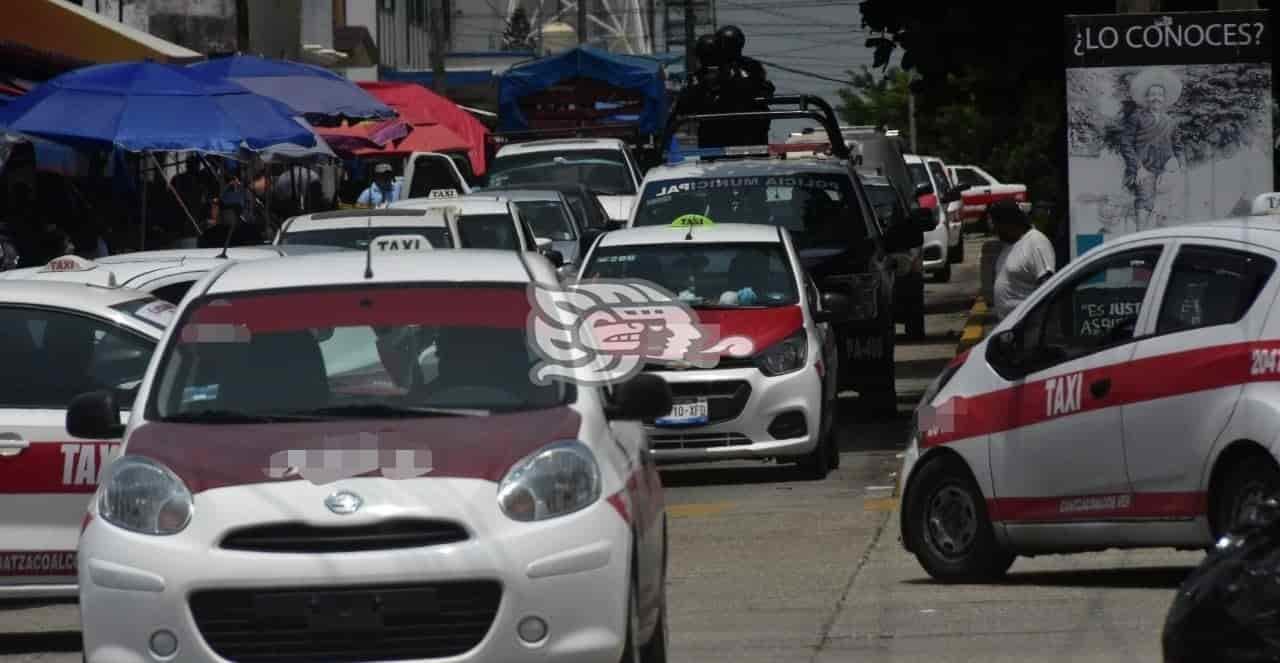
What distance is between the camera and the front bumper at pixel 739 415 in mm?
15898

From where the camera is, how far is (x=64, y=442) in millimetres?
10438

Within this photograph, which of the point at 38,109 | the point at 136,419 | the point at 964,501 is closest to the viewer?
the point at 136,419

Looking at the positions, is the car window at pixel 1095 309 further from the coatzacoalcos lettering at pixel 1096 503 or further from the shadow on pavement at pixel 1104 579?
the shadow on pavement at pixel 1104 579

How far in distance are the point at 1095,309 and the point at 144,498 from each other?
5.76m

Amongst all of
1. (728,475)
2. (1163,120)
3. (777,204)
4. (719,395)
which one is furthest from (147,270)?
(777,204)

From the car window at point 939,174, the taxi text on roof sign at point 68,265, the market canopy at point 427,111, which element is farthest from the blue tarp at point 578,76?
the taxi text on roof sign at point 68,265

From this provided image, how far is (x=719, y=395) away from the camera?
15.9 m

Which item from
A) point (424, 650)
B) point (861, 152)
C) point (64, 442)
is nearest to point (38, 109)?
point (64, 442)

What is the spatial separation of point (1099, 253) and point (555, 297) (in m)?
3.17

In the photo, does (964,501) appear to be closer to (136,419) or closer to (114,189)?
(136,419)

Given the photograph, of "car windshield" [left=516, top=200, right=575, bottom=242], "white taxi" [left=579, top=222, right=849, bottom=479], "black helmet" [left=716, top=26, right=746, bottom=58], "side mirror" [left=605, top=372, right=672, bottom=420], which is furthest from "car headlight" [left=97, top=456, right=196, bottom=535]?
"black helmet" [left=716, top=26, right=746, bottom=58]

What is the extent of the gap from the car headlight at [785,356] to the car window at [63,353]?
5.92 meters

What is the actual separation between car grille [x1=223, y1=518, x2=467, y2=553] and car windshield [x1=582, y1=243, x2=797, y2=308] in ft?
30.6

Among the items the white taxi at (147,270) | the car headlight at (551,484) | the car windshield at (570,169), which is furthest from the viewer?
the car windshield at (570,169)
